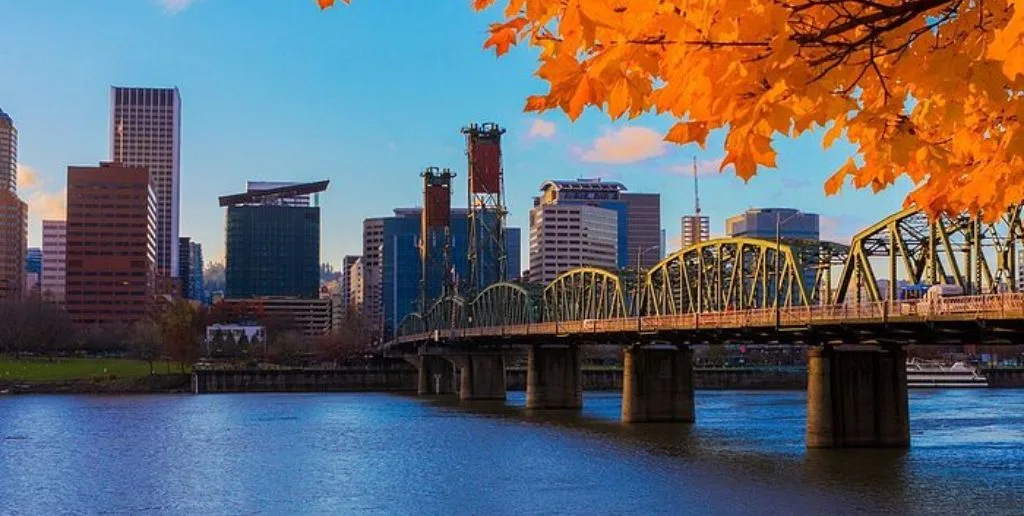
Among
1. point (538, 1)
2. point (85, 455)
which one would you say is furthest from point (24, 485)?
point (538, 1)

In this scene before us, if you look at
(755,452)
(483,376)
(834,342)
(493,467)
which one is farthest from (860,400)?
(483,376)

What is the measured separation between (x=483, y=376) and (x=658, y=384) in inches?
2494

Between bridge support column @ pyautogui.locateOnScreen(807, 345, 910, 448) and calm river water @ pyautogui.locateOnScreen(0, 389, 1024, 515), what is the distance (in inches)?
84.6

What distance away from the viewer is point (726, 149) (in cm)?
739

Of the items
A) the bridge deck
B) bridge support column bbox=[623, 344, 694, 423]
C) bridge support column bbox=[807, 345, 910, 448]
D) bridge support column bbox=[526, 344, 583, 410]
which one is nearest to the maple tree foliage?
the bridge deck

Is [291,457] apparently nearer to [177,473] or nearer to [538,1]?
[177,473]

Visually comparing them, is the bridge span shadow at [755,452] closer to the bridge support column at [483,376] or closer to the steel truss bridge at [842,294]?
the steel truss bridge at [842,294]

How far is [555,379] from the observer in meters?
146

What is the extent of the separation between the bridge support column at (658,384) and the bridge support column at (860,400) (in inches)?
1254

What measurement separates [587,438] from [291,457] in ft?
78.6

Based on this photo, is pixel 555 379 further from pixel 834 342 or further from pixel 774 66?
pixel 774 66

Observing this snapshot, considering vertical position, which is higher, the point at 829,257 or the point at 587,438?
the point at 829,257

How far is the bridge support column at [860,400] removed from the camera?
78750mm

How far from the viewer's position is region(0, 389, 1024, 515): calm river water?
54.7 m
